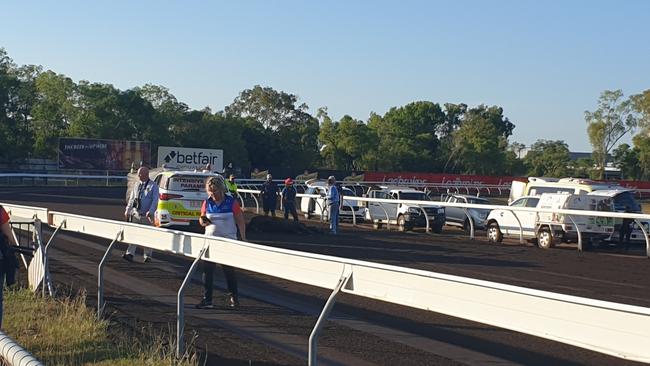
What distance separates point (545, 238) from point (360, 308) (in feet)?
42.0

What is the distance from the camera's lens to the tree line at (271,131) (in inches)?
3103

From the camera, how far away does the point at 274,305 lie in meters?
11.4

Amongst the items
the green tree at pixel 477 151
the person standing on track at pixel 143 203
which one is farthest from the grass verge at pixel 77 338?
the green tree at pixel 477 151

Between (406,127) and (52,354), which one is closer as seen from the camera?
(52,354)

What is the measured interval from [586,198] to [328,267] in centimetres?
1805

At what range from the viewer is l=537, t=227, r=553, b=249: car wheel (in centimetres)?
2261

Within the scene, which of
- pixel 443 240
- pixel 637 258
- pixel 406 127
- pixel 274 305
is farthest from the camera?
pixel 406 127

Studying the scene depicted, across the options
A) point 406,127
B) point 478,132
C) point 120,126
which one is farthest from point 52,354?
point 406,127

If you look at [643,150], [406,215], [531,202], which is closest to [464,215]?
[406,215]

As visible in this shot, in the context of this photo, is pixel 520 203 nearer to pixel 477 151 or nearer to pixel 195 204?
pixel 195 204

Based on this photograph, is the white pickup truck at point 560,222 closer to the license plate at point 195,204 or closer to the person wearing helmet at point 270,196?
the person wearing helmet at point 270,196

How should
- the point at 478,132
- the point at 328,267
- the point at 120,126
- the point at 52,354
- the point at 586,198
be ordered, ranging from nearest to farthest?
the point at 328,267, the point at 52,354, the point at 586,198, the point at 120,126, the point at 478,132

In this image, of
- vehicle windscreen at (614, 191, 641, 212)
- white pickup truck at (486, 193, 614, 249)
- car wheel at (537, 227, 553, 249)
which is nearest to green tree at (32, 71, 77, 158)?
white pickup truck at (486, 193, 614, 249)

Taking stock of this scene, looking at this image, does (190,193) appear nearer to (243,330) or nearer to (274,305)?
(274,305)
